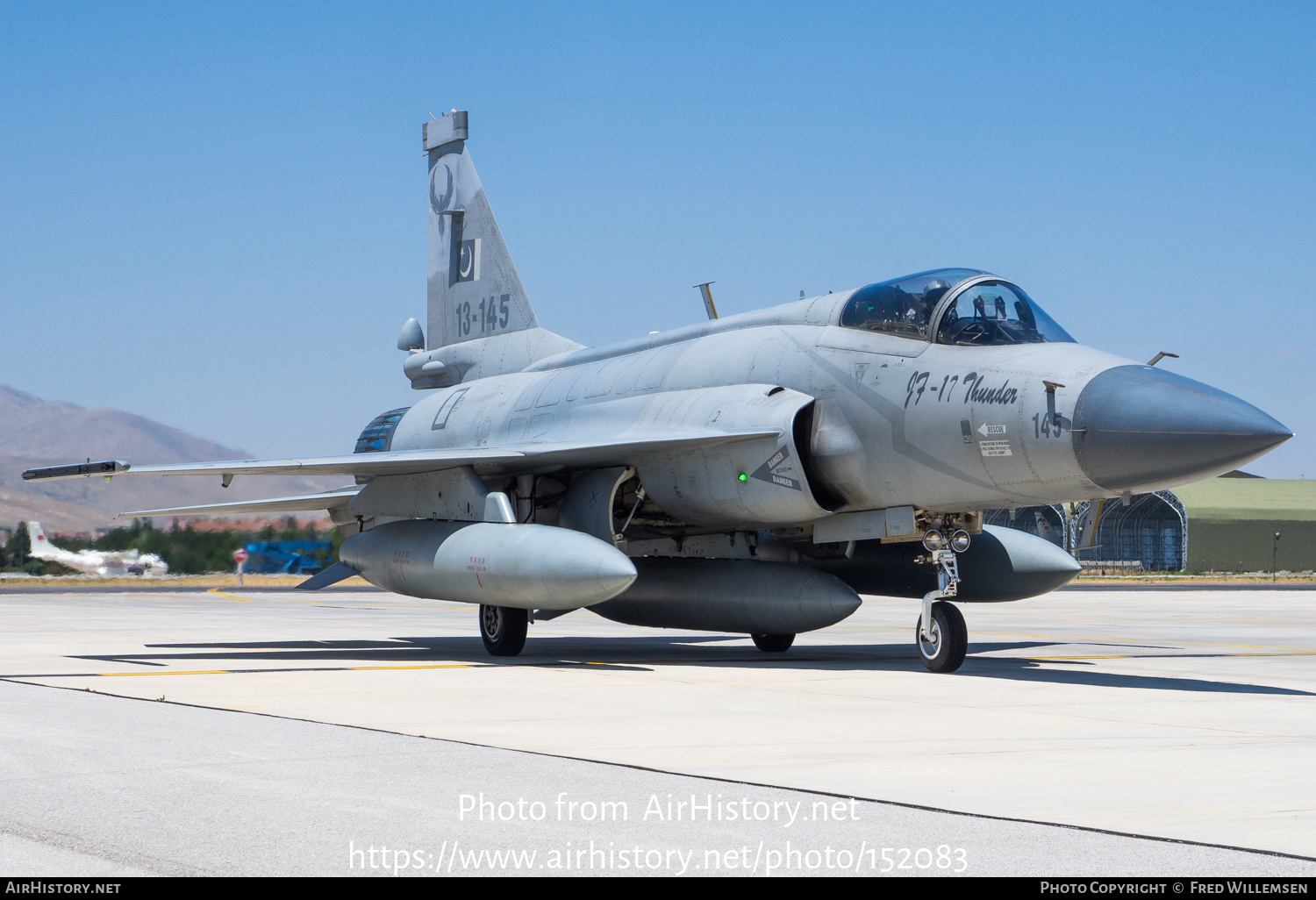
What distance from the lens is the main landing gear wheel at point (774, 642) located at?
14.7 m

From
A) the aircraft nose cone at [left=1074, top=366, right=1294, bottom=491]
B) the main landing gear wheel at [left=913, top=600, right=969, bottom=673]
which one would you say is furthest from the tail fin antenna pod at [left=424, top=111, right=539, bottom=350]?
the aircraft nose cone at [left=1074, top=366, right=1294, bottom=491]

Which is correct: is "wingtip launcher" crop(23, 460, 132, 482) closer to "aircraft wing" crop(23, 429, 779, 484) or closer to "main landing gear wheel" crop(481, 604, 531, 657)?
"aircraft wing" crop(23, 429, 779, 484)

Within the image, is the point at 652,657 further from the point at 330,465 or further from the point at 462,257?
the point at 462,257

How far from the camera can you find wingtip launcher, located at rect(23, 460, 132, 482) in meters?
12.9

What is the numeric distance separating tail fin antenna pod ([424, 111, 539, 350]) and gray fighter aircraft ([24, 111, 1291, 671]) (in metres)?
1.20

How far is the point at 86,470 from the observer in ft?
43.1

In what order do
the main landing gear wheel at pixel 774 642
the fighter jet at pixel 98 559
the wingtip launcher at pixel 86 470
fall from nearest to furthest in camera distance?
1. the wingtip launcher at pixel 86 470
2. the main landing gear wheel at pixel 774 642
3. the fighter jet at pixel 98 559

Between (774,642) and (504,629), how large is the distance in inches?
114

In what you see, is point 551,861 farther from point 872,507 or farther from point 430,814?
point 872,507

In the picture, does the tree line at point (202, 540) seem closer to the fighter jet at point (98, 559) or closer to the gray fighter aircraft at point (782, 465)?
the fighter jet at point (98, 559)

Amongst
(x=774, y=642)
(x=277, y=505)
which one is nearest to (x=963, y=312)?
(x=774, y=642)

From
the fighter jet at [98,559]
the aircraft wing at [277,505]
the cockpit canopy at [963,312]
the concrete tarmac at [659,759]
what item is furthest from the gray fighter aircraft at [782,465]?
the fighter jet at [98,559]

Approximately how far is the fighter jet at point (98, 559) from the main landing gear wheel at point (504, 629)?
28.6 metres
